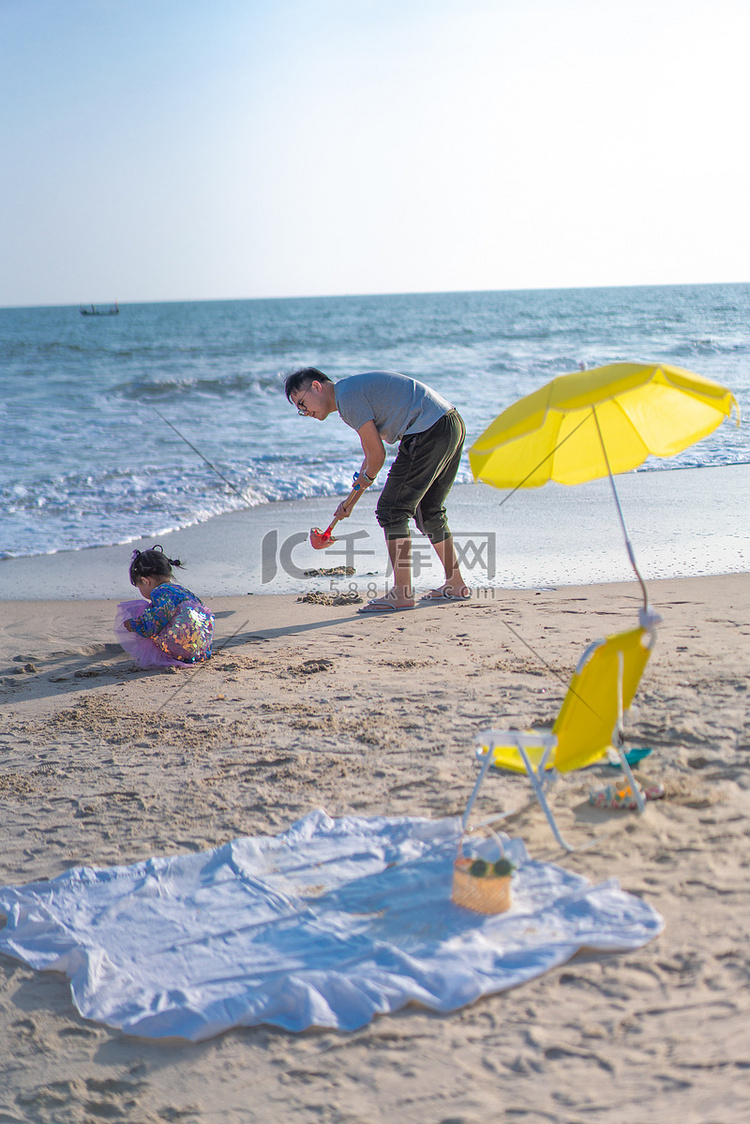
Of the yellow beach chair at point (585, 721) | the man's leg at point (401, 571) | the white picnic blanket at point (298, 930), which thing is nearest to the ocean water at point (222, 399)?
the yellow beach chair at point (585, 721)

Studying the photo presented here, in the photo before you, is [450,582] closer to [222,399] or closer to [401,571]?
[401,571]

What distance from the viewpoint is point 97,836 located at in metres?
3.14

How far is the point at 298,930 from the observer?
251cm

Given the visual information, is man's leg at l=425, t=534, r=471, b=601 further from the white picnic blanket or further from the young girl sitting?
the white picnic blanket

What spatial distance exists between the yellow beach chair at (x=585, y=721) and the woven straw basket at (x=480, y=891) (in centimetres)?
26

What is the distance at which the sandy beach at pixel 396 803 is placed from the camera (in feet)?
6.44

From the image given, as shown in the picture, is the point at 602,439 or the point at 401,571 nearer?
the point at 602,439

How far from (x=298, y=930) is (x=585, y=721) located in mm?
1077

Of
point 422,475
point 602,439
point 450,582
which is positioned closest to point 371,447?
point 422,475

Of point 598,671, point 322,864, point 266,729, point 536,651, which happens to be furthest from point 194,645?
point 598,671

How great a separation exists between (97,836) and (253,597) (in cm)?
325

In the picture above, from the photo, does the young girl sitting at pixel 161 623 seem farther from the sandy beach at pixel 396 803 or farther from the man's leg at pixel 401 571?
the man's leg at pixel 401 571

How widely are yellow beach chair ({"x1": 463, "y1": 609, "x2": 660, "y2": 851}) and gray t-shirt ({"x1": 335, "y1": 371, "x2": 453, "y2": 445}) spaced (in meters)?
2.71

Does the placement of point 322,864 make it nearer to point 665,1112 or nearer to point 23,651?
point 665,1112
